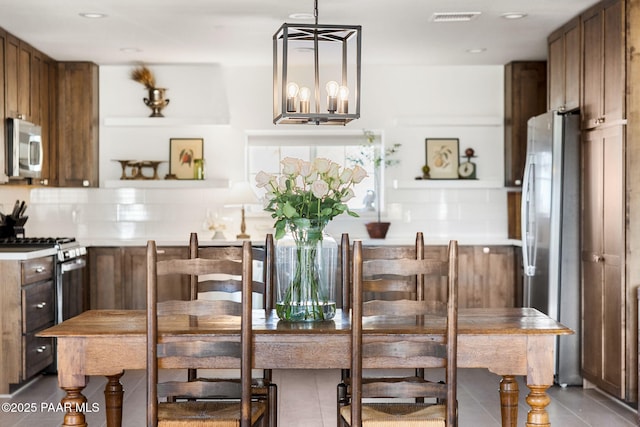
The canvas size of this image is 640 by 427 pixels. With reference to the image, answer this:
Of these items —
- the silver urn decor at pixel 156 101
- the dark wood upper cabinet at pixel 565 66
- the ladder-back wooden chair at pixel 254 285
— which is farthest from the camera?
the silver urn decor at pixel 156 101

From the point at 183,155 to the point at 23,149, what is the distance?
1.79 m

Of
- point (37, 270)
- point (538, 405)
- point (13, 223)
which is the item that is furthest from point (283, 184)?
point (13, 223)

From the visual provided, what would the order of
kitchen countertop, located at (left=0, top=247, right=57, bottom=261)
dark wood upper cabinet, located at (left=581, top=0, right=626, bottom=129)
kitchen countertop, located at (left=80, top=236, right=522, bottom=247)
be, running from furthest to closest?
kitchen countertop, located at (left=80, top=236, right=522, bottom=247)
kitchen countertop, located at (left=0, top=247, right=57, bottom=261)
dark wood upper cabinet, located at (left=581, top=0, right=626, bottom=129)

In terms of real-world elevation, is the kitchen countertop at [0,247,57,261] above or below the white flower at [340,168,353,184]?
below

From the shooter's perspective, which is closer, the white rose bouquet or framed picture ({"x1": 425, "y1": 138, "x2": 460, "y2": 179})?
the white rose bouquet

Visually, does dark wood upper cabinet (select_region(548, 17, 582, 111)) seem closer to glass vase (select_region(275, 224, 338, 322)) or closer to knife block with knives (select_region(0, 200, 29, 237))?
glass vase (select_region(275, 224, 338, 322))

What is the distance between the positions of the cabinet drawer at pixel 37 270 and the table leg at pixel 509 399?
3.36 metres

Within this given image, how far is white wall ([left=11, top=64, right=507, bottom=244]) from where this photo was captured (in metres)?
7.99

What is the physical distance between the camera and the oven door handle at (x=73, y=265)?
6.40 m

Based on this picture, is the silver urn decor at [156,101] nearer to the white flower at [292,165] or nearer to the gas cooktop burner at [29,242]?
the gas cooktop burner at [29,242]

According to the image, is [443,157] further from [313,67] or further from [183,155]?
[313,67]

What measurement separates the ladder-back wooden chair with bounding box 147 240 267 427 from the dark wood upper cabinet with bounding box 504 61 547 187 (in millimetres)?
5112

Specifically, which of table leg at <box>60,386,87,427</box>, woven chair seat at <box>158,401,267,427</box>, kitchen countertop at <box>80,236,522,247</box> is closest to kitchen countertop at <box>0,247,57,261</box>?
kitchen countertop at <box>80,236,522,247</box>

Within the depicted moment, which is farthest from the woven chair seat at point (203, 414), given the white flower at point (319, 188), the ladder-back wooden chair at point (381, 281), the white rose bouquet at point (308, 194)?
the white flower at point (319, 188)
